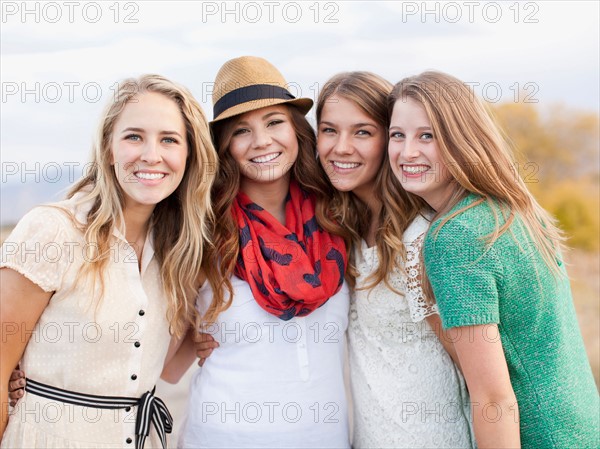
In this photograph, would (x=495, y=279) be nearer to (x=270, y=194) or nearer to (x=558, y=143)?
(x=270, y=194)

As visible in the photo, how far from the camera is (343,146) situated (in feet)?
9.29

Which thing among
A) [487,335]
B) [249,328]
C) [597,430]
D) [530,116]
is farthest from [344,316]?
[530,116]

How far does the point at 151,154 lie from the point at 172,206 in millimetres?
423

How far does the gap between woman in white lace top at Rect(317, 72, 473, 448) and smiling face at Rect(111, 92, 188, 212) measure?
0.70 metres

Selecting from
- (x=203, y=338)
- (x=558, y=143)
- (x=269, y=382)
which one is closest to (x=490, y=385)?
(x=269, y=382)

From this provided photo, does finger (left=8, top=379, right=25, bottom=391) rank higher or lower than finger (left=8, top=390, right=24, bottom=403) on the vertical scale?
higher

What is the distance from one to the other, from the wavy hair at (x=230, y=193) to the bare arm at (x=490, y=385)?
3.17ft

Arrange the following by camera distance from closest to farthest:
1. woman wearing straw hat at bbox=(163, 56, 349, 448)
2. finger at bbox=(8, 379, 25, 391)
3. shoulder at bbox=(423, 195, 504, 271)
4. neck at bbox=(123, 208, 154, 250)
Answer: shoulder at bbox=(423, 195, 504, 271), finger at bbox=(8, 379, 25, 391), neck at bbox=(123, 208, 154, 250), woman wearing straw hat at bbox=(163, 56, 349, 448)

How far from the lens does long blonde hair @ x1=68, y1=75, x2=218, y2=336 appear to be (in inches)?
99.2

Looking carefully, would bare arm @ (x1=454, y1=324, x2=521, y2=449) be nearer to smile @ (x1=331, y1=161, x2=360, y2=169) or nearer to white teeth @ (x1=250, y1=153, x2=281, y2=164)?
smile @ (x1=331, y1=161, x2=360, y2=169)

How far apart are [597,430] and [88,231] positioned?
1962 millimetres

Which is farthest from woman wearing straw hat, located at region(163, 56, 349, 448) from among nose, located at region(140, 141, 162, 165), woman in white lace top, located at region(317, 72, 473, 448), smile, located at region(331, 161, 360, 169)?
nose, located at region(140, 141, 162, 165)

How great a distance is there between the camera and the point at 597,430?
2318 millimetres

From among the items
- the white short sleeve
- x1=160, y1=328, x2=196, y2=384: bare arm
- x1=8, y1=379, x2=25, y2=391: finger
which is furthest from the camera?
x1=160, y1=328, x2=196, y2=384: bare arm
